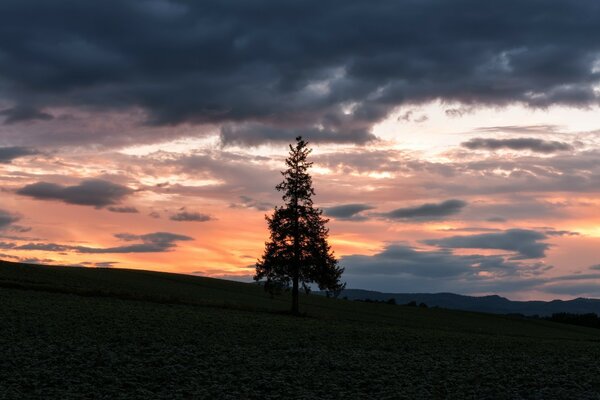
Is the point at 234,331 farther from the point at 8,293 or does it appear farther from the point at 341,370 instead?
the point at 8,293

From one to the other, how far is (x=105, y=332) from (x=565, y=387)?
22.8 m

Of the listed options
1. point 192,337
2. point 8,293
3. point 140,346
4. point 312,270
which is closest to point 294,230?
point 312,270

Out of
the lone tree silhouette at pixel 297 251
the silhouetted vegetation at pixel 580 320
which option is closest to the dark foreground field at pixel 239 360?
the lone tree silhouette at pixel 297 251

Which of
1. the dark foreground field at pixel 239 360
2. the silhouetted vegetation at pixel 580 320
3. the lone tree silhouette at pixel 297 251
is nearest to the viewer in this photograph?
the dark foreground field at pixel 239 360

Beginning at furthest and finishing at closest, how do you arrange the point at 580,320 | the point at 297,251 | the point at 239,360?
the point at 580,320 < the point at 297,251 < the point at 239,360

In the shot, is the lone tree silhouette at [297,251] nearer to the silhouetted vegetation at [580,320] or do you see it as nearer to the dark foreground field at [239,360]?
the dark foreground field at [239,360]

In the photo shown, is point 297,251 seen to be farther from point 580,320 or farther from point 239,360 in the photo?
point 580,320

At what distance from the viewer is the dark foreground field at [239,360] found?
70.2ft

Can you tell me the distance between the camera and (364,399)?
20.4 metres

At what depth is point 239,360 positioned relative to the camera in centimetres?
2728

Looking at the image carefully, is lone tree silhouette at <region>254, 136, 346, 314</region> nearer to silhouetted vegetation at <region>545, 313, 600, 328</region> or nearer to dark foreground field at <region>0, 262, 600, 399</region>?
dark foreground field at <region>0, 262, 600, 399</region>

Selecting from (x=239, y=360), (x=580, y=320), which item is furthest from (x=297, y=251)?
(x=580, y=320)

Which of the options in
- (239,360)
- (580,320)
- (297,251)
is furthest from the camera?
(580,320)

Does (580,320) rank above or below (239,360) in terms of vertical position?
above
